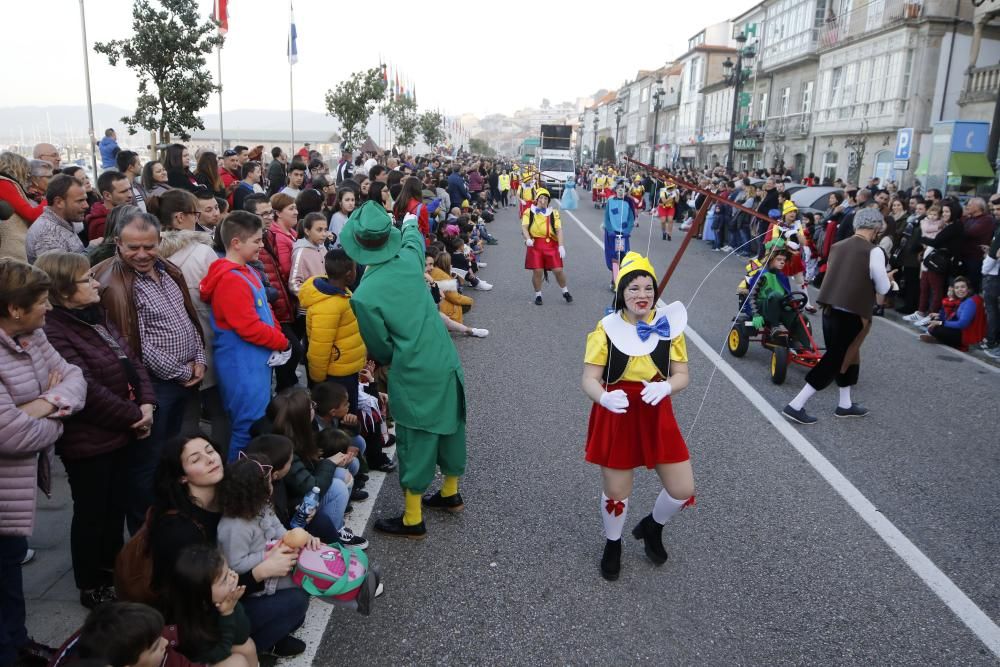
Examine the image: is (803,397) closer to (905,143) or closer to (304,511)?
(304,511)

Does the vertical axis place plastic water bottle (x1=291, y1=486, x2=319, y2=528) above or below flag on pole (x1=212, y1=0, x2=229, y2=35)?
below

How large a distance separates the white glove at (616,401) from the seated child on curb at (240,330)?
6.71 feet

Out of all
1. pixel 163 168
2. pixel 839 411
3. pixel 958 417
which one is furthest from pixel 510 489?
pixel 163 168

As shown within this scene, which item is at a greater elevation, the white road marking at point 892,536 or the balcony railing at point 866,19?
the balcony railing at point 866,19

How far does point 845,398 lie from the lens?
627 cm

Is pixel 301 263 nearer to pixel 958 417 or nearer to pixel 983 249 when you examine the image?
pixel 958 417

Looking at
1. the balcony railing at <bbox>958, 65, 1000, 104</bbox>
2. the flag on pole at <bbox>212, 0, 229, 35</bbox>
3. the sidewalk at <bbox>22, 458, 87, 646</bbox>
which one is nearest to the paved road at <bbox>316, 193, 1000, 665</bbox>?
the sidewalk at <bbox>22, 458, 87, 646</bbox>

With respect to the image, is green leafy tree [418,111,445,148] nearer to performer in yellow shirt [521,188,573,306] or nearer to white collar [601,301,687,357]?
performer in yellow shirt [521,188,573,306]

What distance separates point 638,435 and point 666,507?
1.46ft

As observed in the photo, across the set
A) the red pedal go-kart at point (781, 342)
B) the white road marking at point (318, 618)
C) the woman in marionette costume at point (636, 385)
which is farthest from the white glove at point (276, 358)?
the red pedal go-kart at point (781, 342)

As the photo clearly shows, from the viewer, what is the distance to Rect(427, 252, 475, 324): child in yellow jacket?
318 inches

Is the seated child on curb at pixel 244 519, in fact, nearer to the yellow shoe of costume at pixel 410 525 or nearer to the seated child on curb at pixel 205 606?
the seated child on curb at pixel 205 606

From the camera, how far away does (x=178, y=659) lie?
2373mm

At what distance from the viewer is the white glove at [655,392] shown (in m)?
3.48
